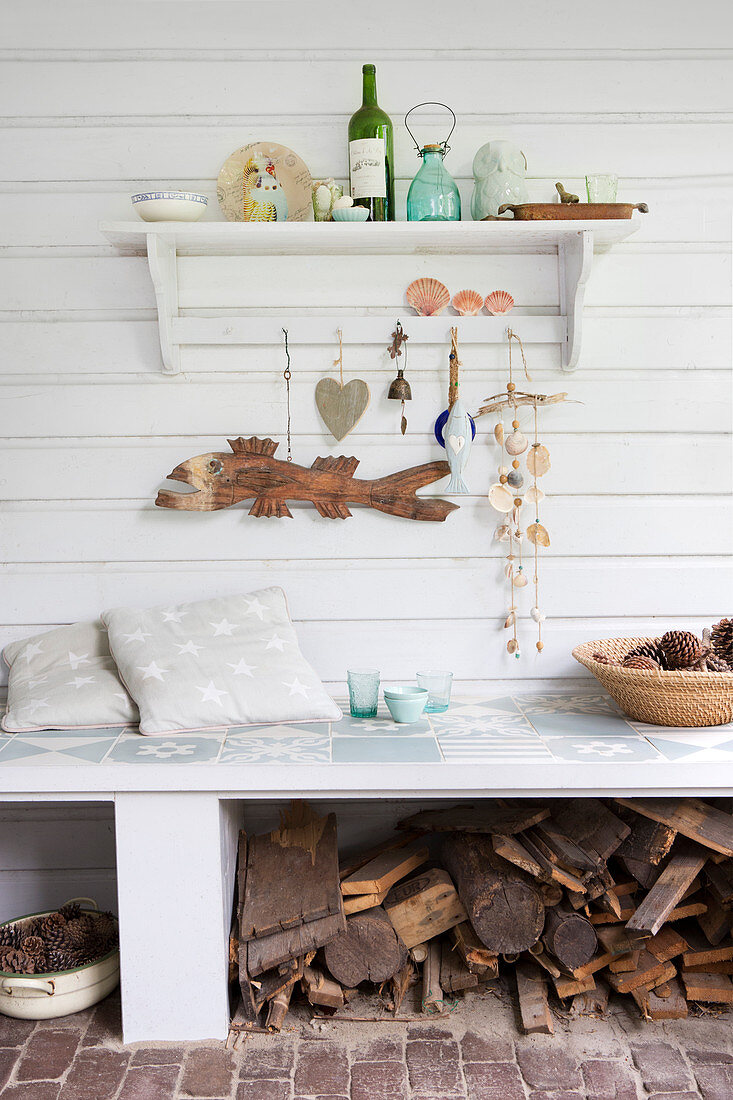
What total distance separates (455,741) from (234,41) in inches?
74.8

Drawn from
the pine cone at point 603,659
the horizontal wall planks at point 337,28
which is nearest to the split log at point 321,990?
the pine cone at point 603,659

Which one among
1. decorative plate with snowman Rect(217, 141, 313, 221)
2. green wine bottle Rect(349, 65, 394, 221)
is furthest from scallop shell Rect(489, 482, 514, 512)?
decorative plate with snowman Rect(217, 141, 313, 221)

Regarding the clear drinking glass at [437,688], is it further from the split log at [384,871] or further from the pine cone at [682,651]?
the pine cone at [682,651]

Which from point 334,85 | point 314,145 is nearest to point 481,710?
point 314,145

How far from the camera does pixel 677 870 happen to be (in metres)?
2.14

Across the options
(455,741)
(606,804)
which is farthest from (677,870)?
(455,741)

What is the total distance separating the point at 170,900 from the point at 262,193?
175cm

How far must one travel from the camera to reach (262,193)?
7.88ft

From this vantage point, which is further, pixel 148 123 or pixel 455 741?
pixel 148 123

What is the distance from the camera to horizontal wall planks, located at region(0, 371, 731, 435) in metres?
2.51

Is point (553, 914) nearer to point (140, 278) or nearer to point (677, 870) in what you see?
point (677, 870)

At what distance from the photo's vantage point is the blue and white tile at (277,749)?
204 centimetres

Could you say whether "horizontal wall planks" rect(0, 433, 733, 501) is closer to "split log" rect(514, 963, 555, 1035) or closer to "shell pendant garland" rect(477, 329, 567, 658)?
"shell pendant garland" rect(477, 329, 567, 658)

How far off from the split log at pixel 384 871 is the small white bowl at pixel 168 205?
166cm
